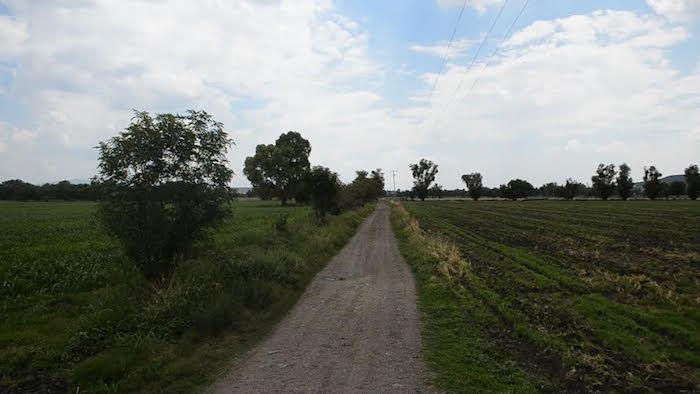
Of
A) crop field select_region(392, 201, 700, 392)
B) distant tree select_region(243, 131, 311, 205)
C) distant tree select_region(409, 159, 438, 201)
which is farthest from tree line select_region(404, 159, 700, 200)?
crop field select_region(392, 201, 700, 392)

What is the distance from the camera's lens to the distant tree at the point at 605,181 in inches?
4737

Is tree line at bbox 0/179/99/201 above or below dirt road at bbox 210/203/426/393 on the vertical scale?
above

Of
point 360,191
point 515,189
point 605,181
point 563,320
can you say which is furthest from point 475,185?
point 563,320

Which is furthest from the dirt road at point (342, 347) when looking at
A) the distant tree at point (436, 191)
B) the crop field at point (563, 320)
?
the distant tree at point (436, 191)

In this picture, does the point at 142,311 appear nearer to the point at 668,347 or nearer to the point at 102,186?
the point at 102,186

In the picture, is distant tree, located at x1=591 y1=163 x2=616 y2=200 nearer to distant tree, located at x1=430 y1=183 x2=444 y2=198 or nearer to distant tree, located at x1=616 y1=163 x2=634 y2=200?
distant tree, located at x1=616 y1=163 x2=634 y2=200

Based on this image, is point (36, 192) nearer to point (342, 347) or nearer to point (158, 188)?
point (158, 188)

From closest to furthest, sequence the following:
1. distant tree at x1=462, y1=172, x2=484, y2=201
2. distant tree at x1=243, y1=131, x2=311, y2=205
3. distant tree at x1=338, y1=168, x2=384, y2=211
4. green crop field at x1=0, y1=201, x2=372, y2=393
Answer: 1. green crop field at x1=0, y1=201, x2=372, y2=393
2. distant tree at x1=338, y1=168, x2=384, y2=211
3. distant tree at x1=243, y1=131, x2=311, y2=205
4. distant tree at x1=462, y1=172, x2=484, y2=201

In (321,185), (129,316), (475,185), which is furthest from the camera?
(475,185)

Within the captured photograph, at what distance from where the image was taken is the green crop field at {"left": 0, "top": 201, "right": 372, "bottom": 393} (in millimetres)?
6020

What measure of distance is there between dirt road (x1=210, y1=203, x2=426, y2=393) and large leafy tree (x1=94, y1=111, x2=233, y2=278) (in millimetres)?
3491

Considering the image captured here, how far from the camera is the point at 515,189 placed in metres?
134

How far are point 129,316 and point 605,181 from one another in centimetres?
13847

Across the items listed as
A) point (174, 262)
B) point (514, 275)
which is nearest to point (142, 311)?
point (174, 262)
